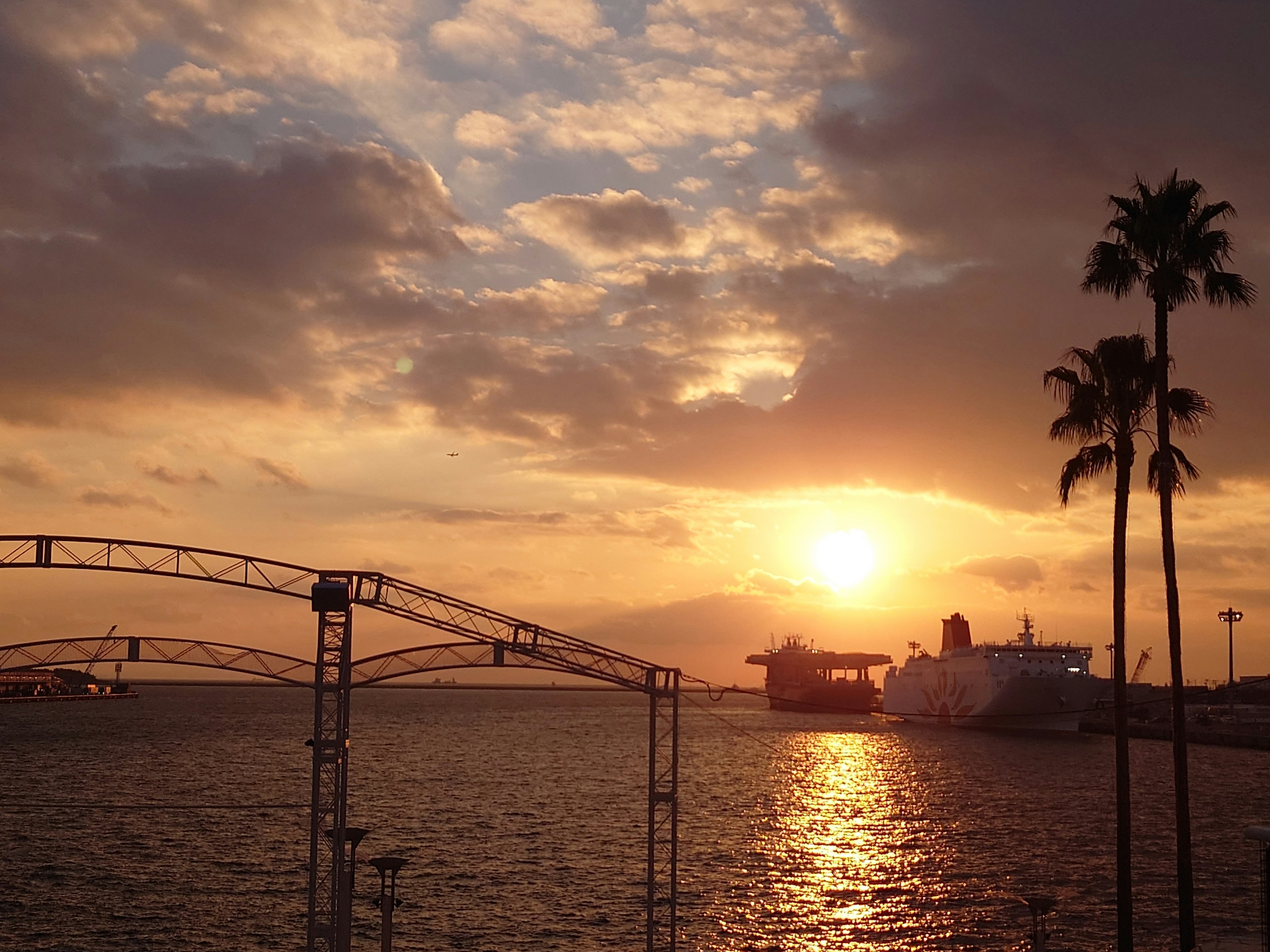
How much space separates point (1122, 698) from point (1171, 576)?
127 inches

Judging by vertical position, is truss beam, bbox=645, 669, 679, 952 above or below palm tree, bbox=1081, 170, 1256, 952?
below

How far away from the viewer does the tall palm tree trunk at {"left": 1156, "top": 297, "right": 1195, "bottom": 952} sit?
27047 millimetres

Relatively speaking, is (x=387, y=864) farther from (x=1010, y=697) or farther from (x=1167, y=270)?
(x=1010, y=697)

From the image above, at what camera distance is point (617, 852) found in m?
62.1

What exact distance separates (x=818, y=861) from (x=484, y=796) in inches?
1415

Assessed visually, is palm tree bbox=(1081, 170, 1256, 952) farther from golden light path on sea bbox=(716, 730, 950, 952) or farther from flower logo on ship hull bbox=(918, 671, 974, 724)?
flower logo on ship hull bbox=(918, 671, 974, 724)

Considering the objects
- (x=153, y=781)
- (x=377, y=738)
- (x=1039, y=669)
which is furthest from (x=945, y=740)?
(x=153, y=781)

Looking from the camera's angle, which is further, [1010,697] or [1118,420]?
[1010,697]

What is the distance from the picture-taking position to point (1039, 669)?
148 metres

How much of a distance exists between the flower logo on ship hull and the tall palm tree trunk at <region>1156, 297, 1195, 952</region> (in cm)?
13248

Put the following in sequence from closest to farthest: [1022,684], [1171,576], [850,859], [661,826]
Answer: [1171,576] → [661,826] → [850,859] → [1022,684]

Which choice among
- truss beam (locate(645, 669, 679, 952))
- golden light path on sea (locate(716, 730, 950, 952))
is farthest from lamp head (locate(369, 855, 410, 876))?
golden light path on sea (locate(716, 730, 950, 952))

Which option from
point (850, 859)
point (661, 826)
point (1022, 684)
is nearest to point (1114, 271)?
point (661, 826)

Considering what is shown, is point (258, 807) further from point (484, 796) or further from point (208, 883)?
point (208, 883)
